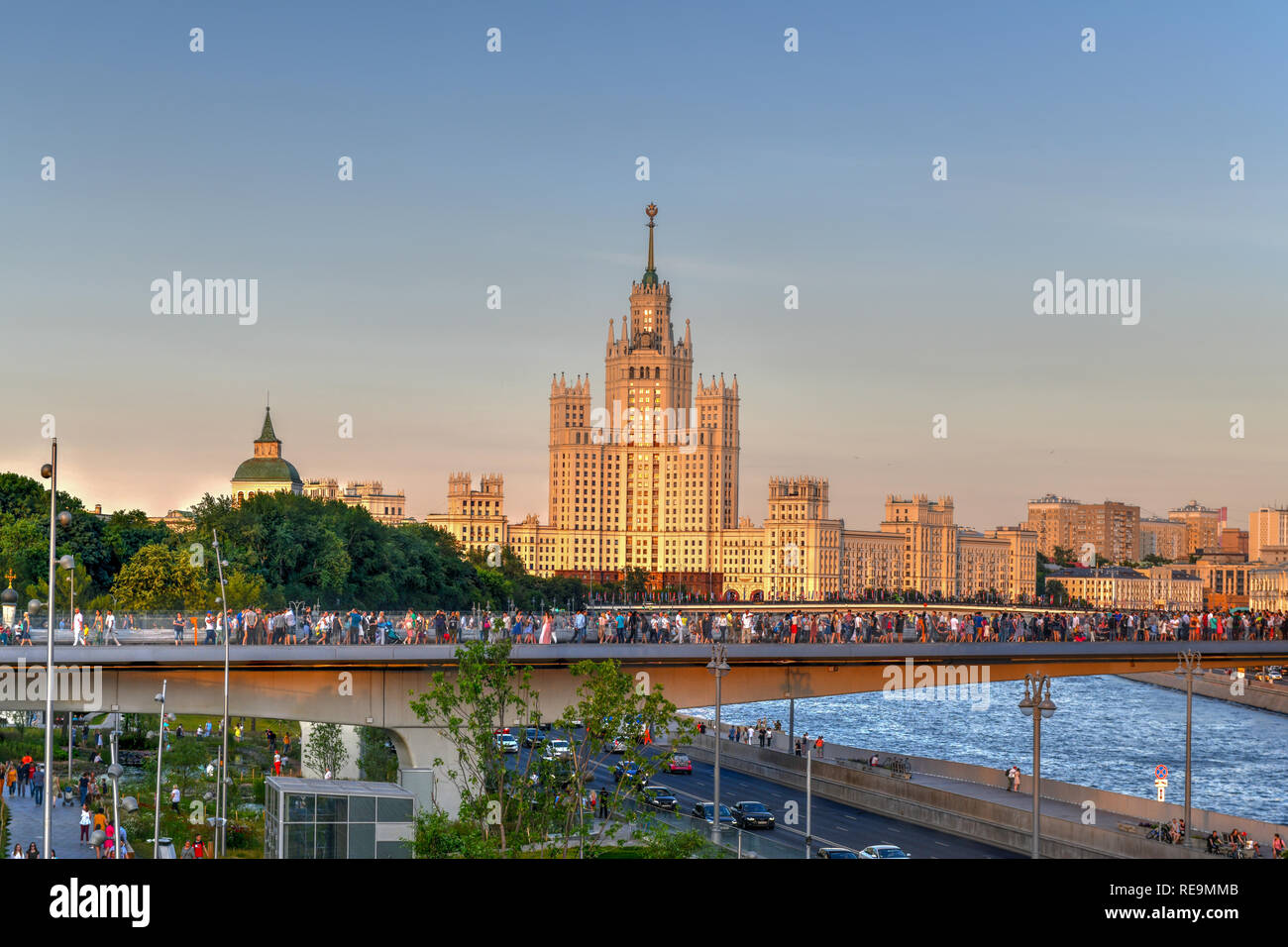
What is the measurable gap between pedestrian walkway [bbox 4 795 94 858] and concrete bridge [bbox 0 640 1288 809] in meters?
3.12

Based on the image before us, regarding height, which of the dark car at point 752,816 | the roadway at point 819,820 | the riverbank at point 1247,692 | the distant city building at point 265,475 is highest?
the distant city building at point 265,475

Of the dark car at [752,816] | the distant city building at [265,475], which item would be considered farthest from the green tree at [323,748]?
the distant city building at [265,475]

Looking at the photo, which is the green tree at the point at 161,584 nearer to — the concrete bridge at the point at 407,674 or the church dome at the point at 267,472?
the concrete bridge at the point at 407,674

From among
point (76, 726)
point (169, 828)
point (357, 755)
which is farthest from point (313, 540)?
point (169, 828)

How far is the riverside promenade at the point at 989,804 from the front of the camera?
3841cm

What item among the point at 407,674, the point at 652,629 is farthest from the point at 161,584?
the point at 652,629

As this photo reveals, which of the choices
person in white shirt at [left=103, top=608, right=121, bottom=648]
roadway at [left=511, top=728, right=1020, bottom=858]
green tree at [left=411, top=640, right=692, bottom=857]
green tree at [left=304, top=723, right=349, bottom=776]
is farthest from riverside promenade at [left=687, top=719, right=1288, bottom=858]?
person in white shirt at [left=103, top=608, right=121, bottom=648]

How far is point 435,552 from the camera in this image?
103 m

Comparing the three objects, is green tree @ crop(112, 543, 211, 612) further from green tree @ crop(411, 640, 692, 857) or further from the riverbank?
the riverbank

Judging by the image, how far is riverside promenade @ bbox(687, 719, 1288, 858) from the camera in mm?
38406

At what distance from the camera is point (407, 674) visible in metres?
36.9

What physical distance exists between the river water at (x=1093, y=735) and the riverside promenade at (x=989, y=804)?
9.93m

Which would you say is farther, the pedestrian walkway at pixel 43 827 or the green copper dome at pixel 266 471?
the green copper dome at pixel 266 471

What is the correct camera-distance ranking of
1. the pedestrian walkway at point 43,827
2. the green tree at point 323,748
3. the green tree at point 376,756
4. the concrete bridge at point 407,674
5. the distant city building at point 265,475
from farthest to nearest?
the distant city building at point 265,475
the green tree at point 376,756
the green tree at point 323,748
the pedestrian walkway at point 43,827
the concrete bridge at point 407,674
